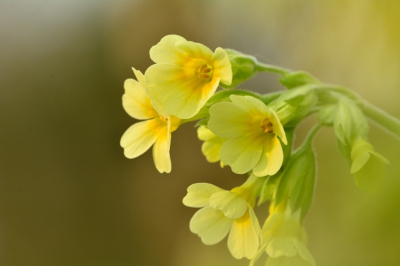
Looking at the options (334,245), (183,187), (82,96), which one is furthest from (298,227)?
(82,96)

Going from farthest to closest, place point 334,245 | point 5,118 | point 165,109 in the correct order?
point 5,118 < point 334,245 < point 165,109

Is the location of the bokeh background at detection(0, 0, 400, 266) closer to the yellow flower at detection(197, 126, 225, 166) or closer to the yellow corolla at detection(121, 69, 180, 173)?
the yellow flower at detection(197, 126, 225, 166)

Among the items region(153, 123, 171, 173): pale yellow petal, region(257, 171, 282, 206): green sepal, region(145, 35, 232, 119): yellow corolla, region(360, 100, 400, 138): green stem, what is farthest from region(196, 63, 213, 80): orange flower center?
region(360, 100, 400, 138): green stem

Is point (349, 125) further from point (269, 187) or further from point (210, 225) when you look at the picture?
point (210, 225)

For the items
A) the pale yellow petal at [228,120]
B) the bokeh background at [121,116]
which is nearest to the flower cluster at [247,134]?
the pale yellow petal at [228,120]

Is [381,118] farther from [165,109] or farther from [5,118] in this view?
[5,118]
